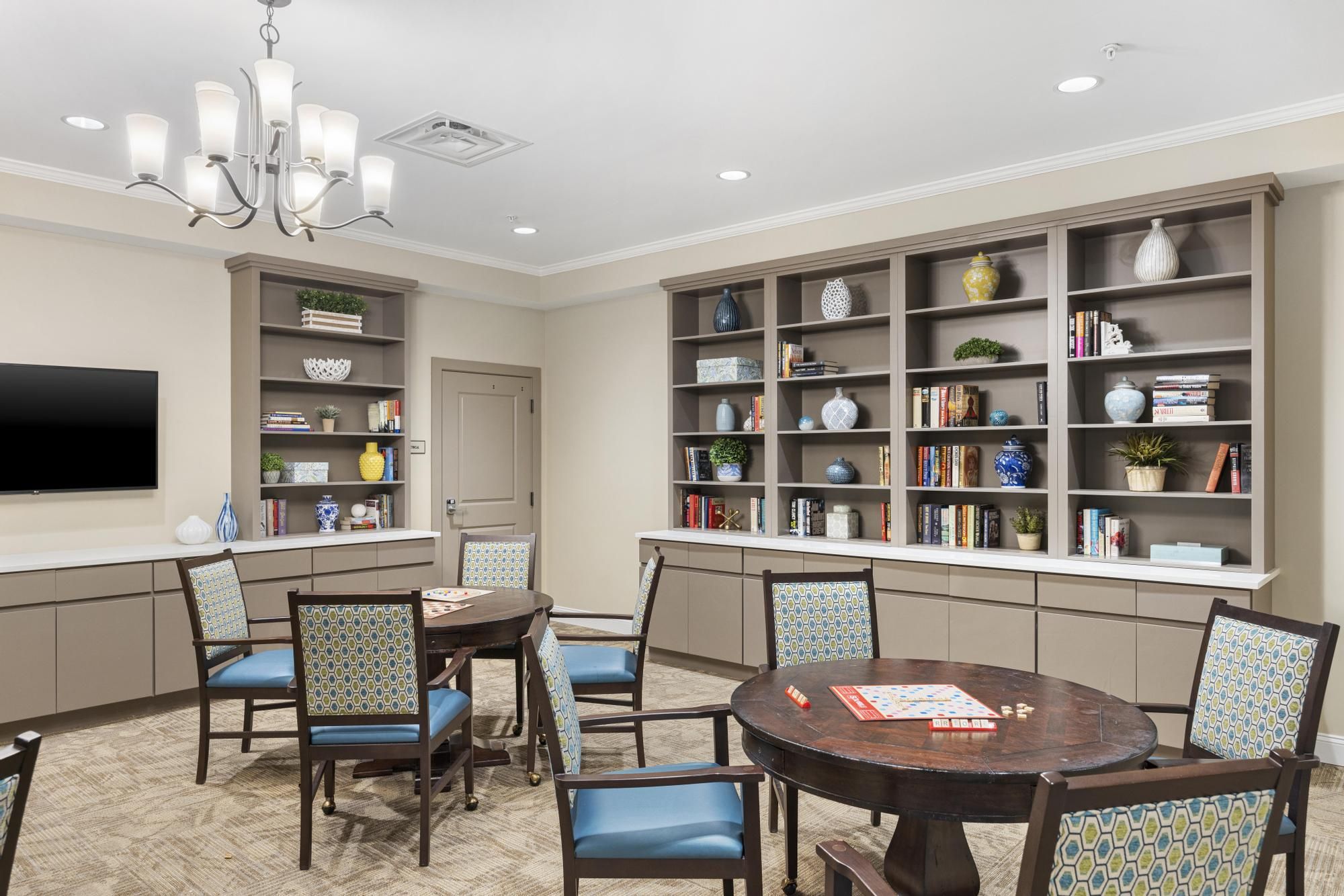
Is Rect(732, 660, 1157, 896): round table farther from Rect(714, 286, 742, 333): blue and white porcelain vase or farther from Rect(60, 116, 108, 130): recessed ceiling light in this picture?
Rect(60, 116, 108, 130): recessed ceiling light

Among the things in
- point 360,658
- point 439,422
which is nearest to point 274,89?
point 360,658

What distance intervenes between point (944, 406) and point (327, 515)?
12.7 ft

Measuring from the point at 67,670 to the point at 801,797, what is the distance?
3.60 m

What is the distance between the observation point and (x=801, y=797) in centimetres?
346

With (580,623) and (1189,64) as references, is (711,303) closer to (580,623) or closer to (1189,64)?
(580,623)

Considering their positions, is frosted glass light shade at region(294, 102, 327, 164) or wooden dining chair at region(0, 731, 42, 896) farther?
frosted glass light shade at region(294, 102, 327, 164)

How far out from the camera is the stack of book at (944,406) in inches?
185

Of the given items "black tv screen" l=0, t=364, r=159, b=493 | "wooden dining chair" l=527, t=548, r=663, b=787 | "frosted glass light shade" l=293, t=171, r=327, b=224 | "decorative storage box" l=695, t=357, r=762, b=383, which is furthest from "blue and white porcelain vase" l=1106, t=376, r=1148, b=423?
"black tv screen" l=0, t=364, r=159, b=493

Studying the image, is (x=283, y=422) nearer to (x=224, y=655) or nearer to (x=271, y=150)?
(x=224, y=655)

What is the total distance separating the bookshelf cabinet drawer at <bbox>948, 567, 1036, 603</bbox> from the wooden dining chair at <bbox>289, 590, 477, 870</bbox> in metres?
2.72

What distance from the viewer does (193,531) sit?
16.2 ft

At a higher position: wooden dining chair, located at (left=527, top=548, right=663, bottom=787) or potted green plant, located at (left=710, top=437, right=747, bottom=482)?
potted green plant, located at (left=710, top=437, right=747, bottom=482)

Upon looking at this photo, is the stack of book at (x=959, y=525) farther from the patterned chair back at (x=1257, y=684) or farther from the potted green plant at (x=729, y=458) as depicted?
the patterned chair back at (x=1257, y=684)

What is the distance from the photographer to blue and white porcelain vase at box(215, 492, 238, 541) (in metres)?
5.13
